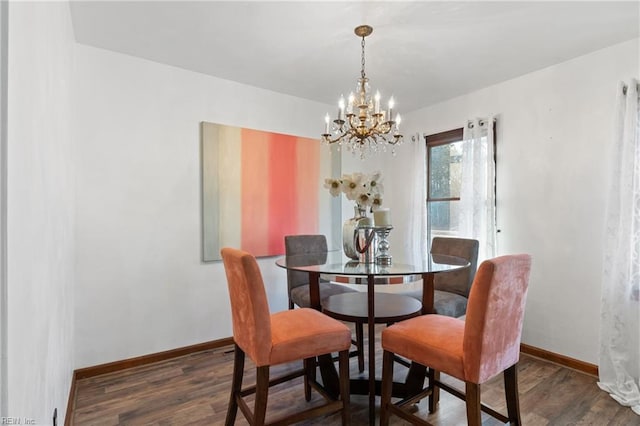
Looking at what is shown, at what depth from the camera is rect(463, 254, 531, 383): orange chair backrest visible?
4.48 feet

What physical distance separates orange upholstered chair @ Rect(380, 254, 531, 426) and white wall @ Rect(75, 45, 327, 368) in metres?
1.88

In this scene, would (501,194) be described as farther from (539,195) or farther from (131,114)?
(131,114)

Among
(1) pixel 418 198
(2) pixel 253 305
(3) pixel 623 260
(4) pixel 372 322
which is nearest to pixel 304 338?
(2) pixel 253 305

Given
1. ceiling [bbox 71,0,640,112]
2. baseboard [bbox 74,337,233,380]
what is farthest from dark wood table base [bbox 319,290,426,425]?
ceiling [bbox 71,0,640,112]

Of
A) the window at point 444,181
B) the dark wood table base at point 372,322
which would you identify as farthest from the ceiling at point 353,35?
the dark wood table base at point 372,322

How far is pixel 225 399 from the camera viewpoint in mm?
A: 2160

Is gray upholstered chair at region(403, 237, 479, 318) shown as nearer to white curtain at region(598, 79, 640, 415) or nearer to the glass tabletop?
the glass tabletop

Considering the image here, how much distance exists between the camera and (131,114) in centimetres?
262

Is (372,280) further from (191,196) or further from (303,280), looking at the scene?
(191,196)

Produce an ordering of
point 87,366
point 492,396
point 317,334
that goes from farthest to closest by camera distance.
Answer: point 87,366
point 492,396
point 317,334

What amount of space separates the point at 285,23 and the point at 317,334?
1.90 metres

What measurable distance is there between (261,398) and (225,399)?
852 millimetres

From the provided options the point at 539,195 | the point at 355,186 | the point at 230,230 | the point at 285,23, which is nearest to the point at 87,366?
the point at 230,230

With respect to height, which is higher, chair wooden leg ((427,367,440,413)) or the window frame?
the window frame
